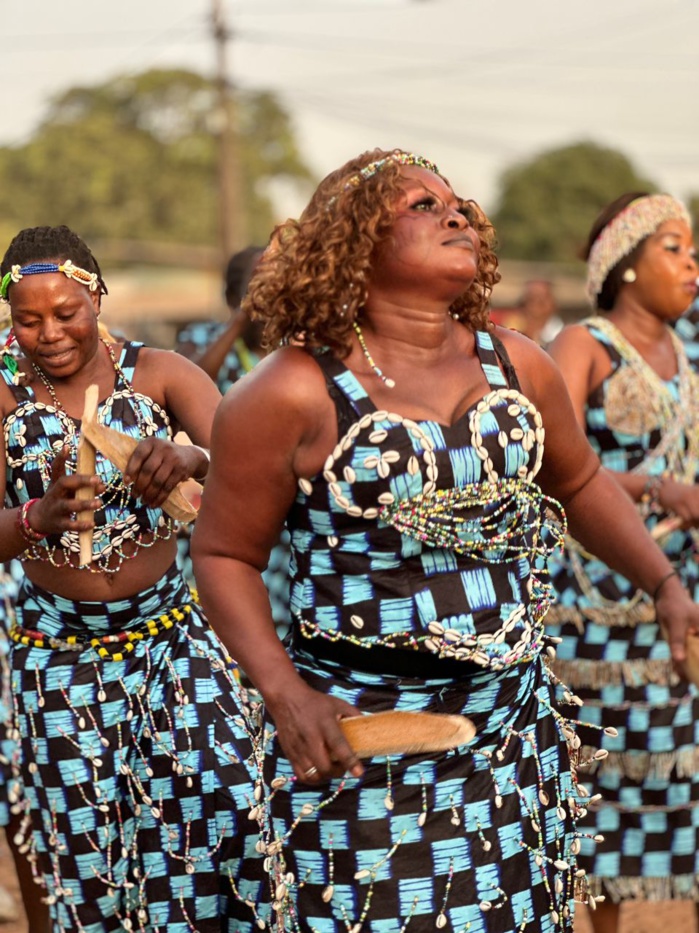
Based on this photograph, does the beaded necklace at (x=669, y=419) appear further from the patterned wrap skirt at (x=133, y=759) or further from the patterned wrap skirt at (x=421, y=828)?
the patterned wrap skirt at (x=421, y=828)

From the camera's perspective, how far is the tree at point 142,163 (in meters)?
51.0

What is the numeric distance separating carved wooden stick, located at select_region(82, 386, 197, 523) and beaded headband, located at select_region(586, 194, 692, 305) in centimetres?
226

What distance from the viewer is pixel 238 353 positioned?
6586 mm

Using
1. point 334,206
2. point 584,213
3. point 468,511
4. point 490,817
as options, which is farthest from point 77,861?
point 584,213

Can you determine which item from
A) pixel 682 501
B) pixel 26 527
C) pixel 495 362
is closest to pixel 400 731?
pixel 495 362

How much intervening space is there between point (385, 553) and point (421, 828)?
21.0 inches

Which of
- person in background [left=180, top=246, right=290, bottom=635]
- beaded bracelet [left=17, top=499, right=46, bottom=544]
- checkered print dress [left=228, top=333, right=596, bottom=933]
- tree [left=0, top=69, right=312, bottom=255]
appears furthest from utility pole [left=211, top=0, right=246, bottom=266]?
tree [left=0, top=69, right=312, bottom=255]

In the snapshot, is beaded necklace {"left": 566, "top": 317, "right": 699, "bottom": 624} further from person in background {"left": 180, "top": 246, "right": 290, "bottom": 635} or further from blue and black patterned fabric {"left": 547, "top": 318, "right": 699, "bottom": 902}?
person in background {"left": 180, "top": 246, "right": 290, "bottom": 635}

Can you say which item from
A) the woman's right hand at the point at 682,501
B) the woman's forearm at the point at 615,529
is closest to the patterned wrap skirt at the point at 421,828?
the woman's forearm at the point at 615,529

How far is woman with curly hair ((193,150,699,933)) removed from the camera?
285 cm

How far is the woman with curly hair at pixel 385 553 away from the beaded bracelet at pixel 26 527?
80cm

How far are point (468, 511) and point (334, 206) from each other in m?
0.65

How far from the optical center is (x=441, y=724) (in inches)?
108

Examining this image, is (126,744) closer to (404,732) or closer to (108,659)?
(108,659)
